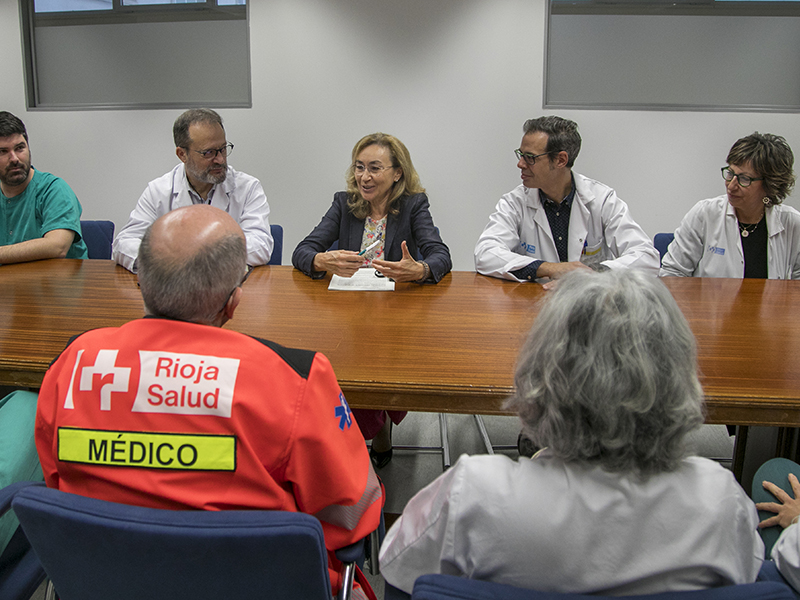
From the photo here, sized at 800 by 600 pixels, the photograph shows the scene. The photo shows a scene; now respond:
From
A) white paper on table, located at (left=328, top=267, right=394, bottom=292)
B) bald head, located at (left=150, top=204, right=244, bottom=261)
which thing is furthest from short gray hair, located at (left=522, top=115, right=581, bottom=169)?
bald head, located at (left=150, top=204, right=244, bottom=261)

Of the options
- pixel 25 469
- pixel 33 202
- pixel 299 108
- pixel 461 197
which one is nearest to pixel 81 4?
pixel 299 108

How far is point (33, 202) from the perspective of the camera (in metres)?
3.09

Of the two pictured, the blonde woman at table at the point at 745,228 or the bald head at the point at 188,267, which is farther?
the blonde woman at table at the point at 745,228

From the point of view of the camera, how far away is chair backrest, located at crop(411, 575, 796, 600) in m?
0.68

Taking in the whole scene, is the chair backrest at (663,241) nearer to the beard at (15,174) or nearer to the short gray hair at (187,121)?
the short gray hair at (187,121)

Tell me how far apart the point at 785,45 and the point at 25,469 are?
16.5 ft

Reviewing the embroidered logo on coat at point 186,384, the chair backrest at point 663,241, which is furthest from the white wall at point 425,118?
the embroidered logo on coat at point 186,384

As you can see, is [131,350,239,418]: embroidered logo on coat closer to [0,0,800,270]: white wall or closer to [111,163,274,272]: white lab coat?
[111,163,274,272]: white lab coat

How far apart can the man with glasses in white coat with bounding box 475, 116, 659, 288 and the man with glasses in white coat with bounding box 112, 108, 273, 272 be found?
113cm

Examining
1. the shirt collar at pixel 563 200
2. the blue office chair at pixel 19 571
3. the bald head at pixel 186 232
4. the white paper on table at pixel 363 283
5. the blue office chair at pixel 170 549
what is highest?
the shirt collar at pixel 563 200

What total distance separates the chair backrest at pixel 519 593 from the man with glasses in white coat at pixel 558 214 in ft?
6.45

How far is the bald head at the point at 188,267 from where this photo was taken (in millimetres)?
1038

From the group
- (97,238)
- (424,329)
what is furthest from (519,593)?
(97,238)

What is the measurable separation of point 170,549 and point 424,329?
114 cm
